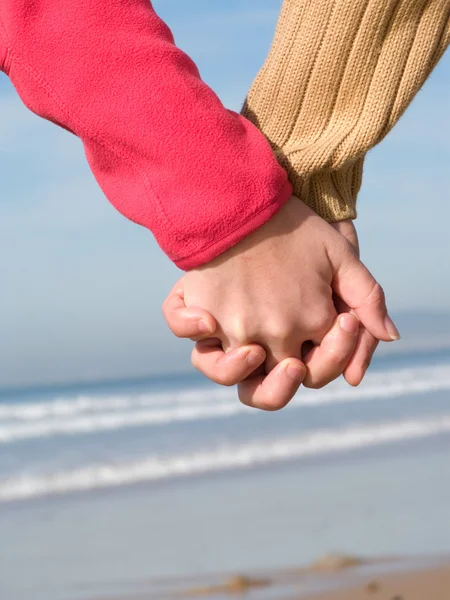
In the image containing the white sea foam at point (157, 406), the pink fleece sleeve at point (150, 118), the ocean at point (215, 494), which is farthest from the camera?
the white sea foam at point (157, 406)

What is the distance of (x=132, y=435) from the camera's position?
10.7 metres

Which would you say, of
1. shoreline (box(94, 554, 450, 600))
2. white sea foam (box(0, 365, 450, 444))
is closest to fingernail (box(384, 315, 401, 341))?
shoreline (box(94, 554, 450, 600))

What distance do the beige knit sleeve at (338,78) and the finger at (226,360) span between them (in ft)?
1.11

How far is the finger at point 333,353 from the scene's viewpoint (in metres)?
1.73

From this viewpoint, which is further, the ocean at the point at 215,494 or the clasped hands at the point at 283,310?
the ocean at the point at 215,494

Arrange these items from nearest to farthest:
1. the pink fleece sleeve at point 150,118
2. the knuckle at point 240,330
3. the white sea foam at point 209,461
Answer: the pink fleece sleeve at point 150,118 < the knuckle at point 240,330 < the white sea foam at point 209,461

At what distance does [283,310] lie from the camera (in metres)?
1.64

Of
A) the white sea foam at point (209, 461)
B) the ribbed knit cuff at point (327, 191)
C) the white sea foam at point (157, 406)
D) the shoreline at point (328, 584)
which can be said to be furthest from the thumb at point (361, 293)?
the white sea foam at point (157, 406)

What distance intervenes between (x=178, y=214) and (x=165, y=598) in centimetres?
329


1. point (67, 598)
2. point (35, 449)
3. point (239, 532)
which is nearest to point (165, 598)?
point (67, 598)

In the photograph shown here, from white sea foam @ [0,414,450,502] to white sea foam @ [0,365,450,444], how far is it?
3.20 meters

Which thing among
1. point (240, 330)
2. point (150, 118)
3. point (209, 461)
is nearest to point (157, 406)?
point (209, 461)

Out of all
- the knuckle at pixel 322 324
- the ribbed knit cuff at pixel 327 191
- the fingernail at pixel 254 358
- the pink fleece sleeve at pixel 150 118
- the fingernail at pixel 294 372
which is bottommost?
the fingernail at pixel 294 372

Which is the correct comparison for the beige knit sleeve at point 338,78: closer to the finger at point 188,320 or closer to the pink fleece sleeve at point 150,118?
the pink fleece sleeve at point 150,118
